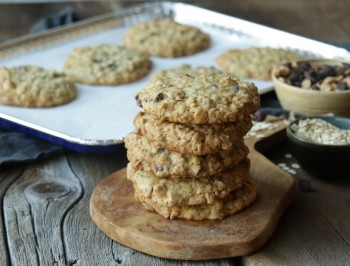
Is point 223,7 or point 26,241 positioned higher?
point 26,241

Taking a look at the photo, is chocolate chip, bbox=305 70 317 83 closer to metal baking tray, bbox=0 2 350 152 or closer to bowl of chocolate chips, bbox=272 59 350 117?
→ bowl of chocolate chips, bbox=272 59 350 117

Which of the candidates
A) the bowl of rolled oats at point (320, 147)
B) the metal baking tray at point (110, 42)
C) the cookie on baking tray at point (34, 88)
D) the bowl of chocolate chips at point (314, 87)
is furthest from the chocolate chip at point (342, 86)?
the cookie on baking tray at point (34, 88)

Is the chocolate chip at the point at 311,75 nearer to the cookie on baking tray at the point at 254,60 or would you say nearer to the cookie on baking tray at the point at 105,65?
the cookie on baking tray at the point at 254,60

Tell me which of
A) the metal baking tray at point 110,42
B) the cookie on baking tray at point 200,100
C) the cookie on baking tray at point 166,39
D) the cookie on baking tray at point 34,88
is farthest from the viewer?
the cookie on baking tray at point 166,39

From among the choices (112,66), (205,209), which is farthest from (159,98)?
(112,66)

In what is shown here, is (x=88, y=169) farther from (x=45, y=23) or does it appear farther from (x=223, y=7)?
(x=223, y=7)

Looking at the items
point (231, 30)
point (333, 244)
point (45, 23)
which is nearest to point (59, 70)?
point (45, 23)

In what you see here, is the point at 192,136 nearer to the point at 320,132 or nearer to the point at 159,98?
A: the point at 159,98
